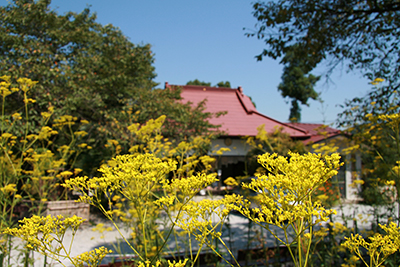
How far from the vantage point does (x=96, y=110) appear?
780cm

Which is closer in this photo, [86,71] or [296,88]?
[86,71]

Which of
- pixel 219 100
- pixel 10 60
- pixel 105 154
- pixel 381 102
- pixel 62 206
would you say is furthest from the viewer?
pixel 219 100

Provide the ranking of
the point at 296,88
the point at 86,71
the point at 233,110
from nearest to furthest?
the point at 86,71, the point at 233,110, the point at 296,88

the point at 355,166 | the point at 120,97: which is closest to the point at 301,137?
the point at 355,166

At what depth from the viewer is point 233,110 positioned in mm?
14438

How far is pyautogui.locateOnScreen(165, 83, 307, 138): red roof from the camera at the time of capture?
1288cm

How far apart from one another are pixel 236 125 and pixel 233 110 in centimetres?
167

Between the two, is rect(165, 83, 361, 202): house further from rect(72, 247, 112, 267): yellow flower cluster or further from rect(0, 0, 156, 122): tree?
rect(72, 247, 112, 267): yellow flower cluster

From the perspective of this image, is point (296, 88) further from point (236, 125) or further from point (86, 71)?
point (86, 71)

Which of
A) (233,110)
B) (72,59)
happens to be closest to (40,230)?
(72,59)

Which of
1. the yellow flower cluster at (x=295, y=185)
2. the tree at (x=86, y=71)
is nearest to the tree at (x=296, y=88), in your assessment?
the tree at (x=86, y=71)

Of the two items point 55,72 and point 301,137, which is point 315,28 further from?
point 301,137

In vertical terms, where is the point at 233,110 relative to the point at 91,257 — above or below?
above

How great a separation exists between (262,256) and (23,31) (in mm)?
8452
